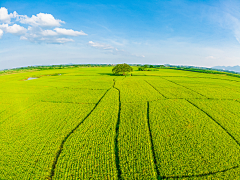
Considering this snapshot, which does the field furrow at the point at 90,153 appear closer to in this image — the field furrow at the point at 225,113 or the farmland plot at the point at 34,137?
the farmland plot at the point at 34,137

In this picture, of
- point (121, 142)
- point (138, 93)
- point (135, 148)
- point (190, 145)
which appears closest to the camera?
point (135, 148)

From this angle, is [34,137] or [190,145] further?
[34,137]

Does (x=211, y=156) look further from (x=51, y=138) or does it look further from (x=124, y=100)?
(x=51, y=138)

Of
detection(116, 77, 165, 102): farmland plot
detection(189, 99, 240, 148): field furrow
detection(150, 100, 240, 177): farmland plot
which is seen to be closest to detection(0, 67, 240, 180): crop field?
detection(150, 100, 240, 177): farmland plot

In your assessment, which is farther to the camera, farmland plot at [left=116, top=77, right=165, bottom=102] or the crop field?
farmland plot at [left=116, top=77, right=165, bottom=102]

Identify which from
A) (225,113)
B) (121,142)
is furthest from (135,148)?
(225,113)

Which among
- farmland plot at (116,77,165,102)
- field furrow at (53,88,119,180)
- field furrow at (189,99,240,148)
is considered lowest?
field furrow at (53,88,119,180)

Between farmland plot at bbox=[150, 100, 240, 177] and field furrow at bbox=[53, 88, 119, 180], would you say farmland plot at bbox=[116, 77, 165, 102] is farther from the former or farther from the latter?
field furrow at bbox=[53, 88, 119, 180]

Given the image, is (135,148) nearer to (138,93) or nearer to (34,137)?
(34,137)

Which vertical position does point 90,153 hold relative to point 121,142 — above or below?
below

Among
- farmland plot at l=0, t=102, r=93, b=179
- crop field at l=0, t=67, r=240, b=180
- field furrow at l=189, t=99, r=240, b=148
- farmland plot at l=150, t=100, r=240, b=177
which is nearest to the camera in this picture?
crop field at l=0, t=67, r=240, b=180

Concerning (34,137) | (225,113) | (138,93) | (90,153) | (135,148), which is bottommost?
(90,153)
